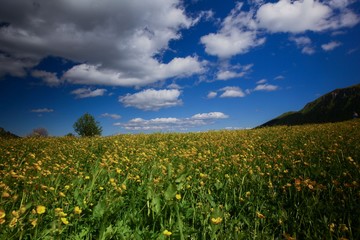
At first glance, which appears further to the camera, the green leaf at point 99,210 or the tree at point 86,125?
the tree at point 86,125

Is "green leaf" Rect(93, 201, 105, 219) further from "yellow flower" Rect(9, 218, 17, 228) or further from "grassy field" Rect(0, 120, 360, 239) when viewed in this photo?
"yellow flower" Rect(9, 218, 17, 228)

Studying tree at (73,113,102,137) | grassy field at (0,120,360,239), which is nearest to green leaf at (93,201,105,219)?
grassy field at (0,120,360,239)

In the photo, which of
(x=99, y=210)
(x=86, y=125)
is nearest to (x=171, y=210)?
(x=99, y=210)

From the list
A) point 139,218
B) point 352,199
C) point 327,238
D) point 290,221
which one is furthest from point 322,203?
point 139,218

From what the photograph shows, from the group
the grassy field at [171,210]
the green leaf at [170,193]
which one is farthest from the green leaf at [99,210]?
the green leaf at [170,193]

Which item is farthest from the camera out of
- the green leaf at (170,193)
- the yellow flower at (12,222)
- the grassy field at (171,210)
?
the green leaf at (170,193)

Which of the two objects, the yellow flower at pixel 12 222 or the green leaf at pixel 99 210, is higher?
the yellow flower at pixel 12 222

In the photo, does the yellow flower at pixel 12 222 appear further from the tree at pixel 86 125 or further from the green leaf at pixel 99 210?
the tree at pixel 86 125

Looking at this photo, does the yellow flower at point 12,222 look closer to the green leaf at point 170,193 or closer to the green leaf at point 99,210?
the green leaf at point 99,210

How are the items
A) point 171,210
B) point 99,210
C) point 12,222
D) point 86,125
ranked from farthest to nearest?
point 86,125 → point 171,210 → point 99,210 → point 12,222

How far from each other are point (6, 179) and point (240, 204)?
425 cm

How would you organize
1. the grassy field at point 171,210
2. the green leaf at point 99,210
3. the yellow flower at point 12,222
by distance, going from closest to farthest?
the yellow flower at point 12,222 → the grassy field at point 171,210 → the green leaf at point 99,210

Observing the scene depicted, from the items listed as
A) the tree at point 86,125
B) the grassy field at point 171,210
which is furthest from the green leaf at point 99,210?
the tree at point 86,125

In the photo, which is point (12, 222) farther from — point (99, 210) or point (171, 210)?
point (171, 210)
